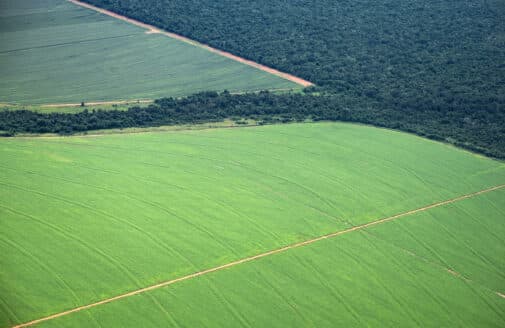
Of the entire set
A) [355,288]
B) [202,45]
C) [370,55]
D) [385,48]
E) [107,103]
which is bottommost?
[355,288]

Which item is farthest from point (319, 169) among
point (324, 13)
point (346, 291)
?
point (324, 13)

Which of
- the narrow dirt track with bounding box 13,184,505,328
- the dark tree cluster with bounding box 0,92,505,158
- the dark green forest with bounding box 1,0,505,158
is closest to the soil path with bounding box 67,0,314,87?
the dark green forest with bounding box 1,0,505,158

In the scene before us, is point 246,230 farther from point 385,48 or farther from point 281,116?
point 385,48

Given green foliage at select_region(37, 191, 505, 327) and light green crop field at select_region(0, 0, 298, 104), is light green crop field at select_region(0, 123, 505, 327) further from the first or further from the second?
light green crop field at select_region(0, 0, 298, 104)

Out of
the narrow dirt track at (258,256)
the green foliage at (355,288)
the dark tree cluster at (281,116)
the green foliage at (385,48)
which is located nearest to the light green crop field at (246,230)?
the green foliage at (355,288)

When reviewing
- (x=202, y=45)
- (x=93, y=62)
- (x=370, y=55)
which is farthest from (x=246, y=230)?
(x=202, y=45)

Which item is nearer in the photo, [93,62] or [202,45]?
[93,62]

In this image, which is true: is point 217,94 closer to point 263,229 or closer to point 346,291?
point 263,229
